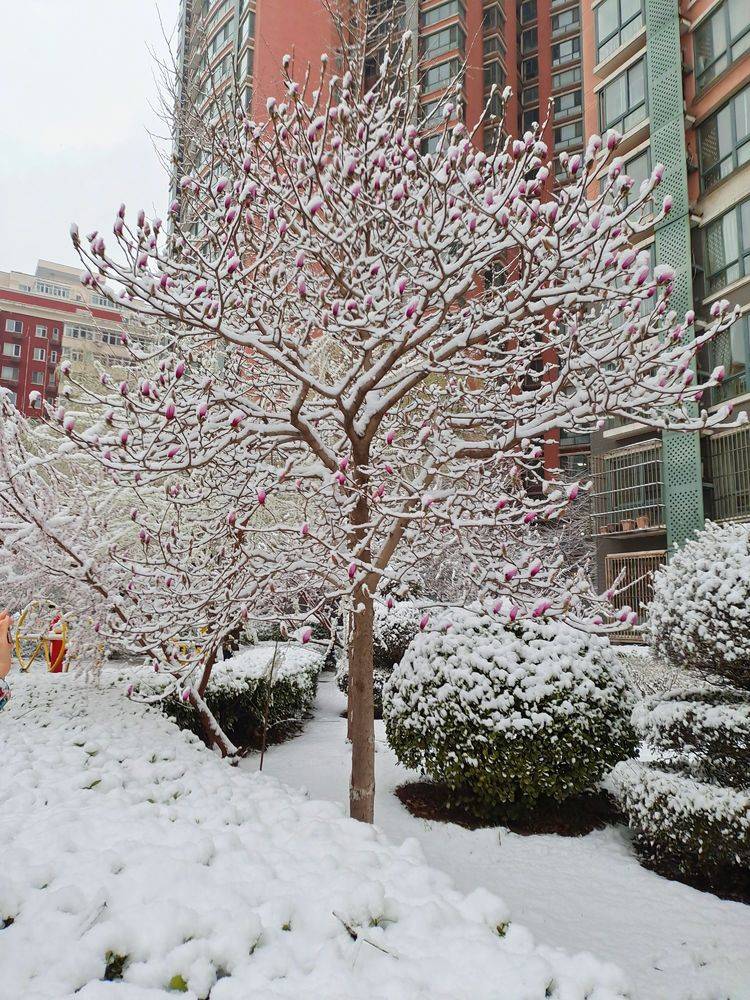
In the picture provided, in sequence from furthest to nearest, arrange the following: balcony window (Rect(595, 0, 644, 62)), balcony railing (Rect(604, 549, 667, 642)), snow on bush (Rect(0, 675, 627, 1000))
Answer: balcony window (Rect(595, 0, 644, 62)) < balcony railing (Rect(604, 549, 667, 642)) < snow on bush (Rect(0, 675, 627, 1000))

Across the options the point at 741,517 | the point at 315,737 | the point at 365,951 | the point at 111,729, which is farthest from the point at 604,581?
the point at 365,951

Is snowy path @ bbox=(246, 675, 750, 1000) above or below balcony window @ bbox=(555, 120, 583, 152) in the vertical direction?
below

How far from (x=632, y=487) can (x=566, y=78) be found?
29.6 m

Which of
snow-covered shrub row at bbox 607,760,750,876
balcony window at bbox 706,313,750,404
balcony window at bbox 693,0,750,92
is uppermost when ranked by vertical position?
balcony window at bbox 693,0,750,92

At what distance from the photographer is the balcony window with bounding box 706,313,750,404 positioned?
15602 mm

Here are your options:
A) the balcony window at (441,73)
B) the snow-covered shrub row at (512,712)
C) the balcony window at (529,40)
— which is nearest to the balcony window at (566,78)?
the balcony window at (529,40)

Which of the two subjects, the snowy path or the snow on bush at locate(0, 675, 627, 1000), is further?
the snowy path

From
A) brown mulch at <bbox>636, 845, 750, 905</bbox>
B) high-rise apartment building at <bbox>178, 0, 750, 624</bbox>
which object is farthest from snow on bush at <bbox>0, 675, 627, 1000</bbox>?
high-rise apartment building at <bbox>178, 0, 750, 624</bbox>

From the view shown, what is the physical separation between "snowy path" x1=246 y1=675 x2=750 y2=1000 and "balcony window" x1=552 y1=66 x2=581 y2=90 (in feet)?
135

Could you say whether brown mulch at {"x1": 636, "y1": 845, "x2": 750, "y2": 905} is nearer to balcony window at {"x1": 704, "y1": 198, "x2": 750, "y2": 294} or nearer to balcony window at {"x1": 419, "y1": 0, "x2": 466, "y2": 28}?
balcony window at {"x1": 704, "y1": 198, "x2": 750, "y2": 294}

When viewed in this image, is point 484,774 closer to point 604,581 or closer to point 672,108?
point 604,581

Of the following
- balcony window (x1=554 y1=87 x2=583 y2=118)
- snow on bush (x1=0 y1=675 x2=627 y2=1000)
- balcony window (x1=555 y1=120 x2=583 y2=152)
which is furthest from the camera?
balcony window (x1=554 y1=87 x2=583 y2=118)

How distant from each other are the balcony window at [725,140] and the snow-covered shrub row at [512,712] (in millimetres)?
15486

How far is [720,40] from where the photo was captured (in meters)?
16.9
